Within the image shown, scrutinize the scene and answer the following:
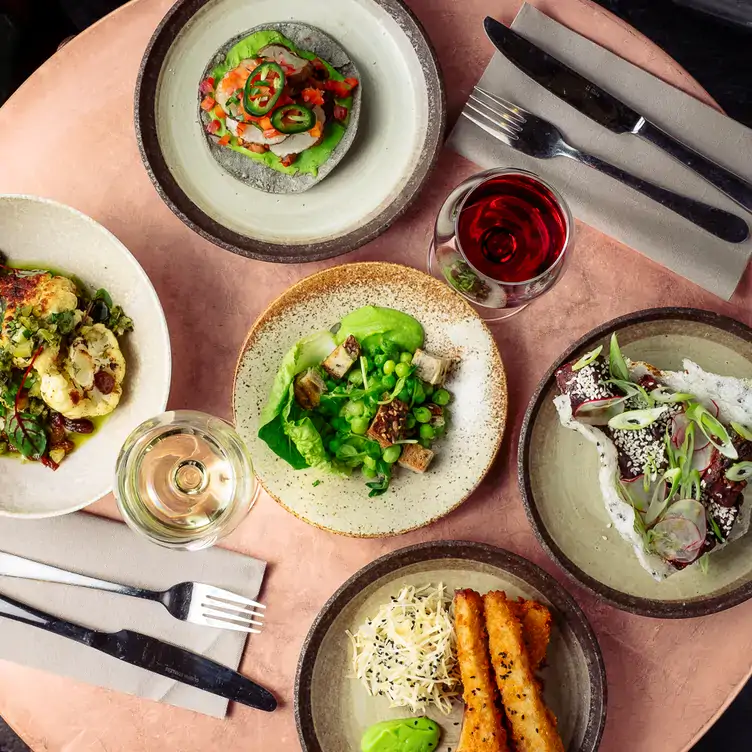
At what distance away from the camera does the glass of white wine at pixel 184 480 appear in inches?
79.3

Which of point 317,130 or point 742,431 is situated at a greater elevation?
point 317,130

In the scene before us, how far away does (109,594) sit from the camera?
7.33 feet

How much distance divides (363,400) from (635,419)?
0.71m

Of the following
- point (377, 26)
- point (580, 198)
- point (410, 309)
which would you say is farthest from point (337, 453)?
point (377, 26)

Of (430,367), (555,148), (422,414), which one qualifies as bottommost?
(422,414)

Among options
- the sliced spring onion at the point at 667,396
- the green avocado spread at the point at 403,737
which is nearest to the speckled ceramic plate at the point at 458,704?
the green avocado spread at the point at 403,737

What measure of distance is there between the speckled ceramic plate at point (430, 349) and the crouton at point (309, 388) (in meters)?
0.09

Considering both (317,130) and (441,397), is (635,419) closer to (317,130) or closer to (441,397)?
(441,397)

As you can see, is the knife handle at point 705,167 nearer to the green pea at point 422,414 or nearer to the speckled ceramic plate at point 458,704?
the green pea at point 422,414

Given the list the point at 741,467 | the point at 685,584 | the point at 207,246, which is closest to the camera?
the point at 741,467

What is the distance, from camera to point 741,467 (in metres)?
1.95

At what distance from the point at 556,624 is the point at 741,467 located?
0.63 meters

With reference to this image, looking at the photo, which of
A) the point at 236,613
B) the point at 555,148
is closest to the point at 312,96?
the point at 555,148

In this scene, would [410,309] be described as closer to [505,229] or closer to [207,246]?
[505,229]
